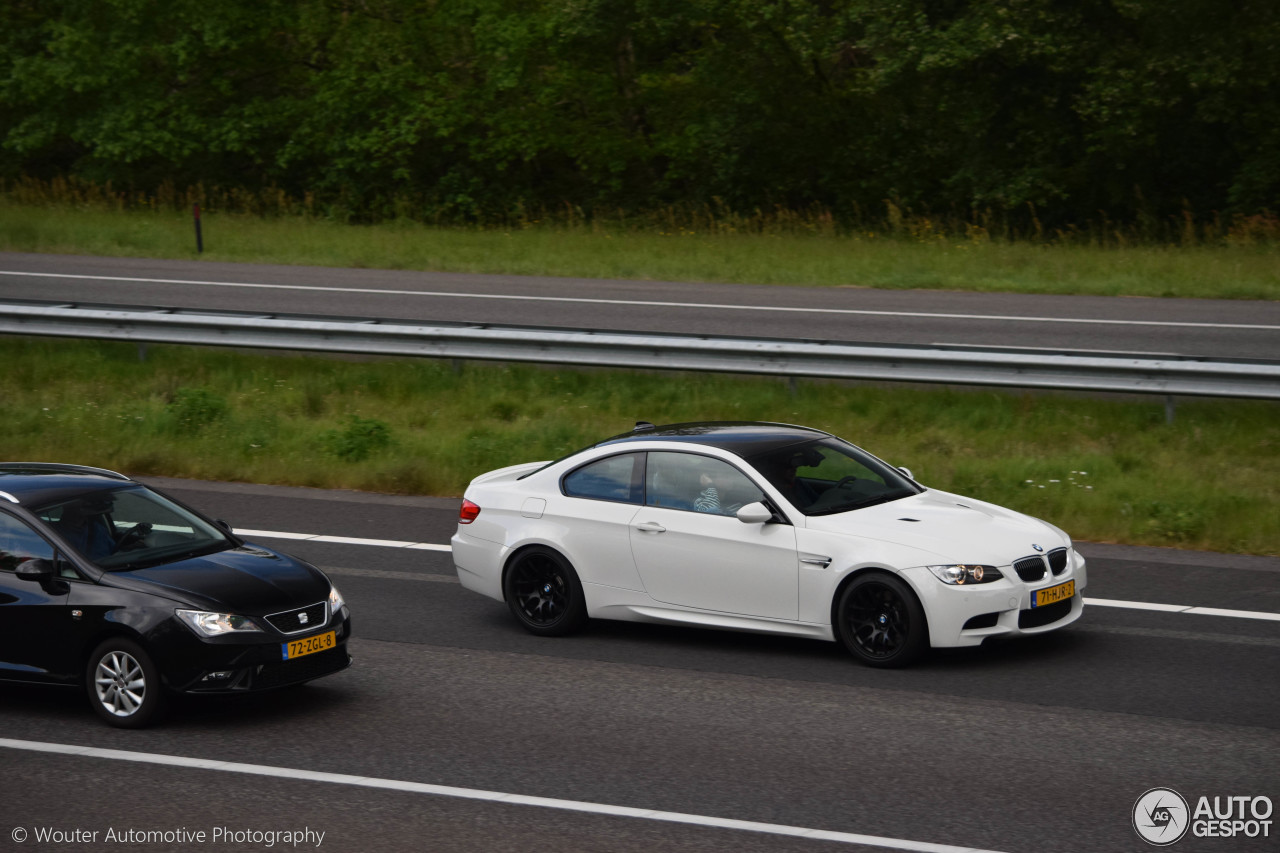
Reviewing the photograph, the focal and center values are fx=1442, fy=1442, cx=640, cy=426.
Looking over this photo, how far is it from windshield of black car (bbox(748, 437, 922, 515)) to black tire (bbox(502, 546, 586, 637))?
1.52 m

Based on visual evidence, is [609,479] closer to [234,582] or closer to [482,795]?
[234,582]

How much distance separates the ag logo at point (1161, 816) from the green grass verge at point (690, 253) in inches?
676

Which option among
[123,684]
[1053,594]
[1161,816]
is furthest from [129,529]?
[1161,816]

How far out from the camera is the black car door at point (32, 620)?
26.0ft

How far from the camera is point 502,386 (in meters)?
17.5

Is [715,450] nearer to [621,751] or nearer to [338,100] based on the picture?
[621,751]

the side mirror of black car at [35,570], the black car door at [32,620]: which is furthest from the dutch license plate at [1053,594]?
the side mirror of black car at [35,570]

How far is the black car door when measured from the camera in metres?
7.91

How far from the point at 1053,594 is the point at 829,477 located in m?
1.65

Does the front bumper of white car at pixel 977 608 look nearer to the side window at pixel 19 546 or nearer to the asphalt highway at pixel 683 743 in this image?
the asphalt highway at pixel 683 743

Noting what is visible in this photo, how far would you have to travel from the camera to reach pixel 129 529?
845 cm

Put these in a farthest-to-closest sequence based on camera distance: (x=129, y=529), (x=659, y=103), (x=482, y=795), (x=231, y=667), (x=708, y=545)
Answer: (x=659, y=103), (x=708, y=545), (x=129, y=529), (x=231, y=667), (x=482, y=795)

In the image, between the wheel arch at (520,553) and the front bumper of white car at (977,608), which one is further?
the wheel arch at (520,553)

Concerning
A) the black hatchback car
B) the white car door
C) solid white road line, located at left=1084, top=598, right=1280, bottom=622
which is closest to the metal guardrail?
solid white road line, located at left=1084, top=598, right=1280, bottom=622
